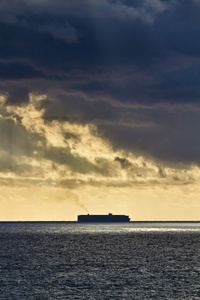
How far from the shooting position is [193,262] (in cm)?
11019

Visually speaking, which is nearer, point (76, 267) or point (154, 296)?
point (154, 296)

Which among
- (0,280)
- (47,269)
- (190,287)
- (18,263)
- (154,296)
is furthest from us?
(18,263)

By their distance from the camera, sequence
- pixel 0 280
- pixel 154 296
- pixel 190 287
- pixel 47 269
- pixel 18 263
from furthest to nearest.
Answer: pixel 18 263 < pixel 47 269 < pixel 0 280 < pixel 190 287 < pixel 154 296

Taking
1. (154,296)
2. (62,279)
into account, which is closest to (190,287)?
(154,296)

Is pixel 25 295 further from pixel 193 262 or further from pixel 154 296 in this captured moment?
pixel 193 262

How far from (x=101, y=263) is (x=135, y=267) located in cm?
1035

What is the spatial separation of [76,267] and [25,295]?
111 feet

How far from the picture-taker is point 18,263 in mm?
106312

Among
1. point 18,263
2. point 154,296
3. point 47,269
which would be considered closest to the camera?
point 154,296

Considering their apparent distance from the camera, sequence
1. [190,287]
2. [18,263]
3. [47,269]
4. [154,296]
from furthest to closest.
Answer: [18,263]
[47,269]
[190,287]
[154,296]

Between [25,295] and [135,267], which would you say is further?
[135,267]

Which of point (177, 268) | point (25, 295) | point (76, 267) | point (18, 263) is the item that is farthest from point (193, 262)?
point (25, 295)

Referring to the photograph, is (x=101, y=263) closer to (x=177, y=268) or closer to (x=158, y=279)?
(x=177, y=268)

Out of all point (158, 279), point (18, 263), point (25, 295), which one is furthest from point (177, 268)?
point (25, 295)
